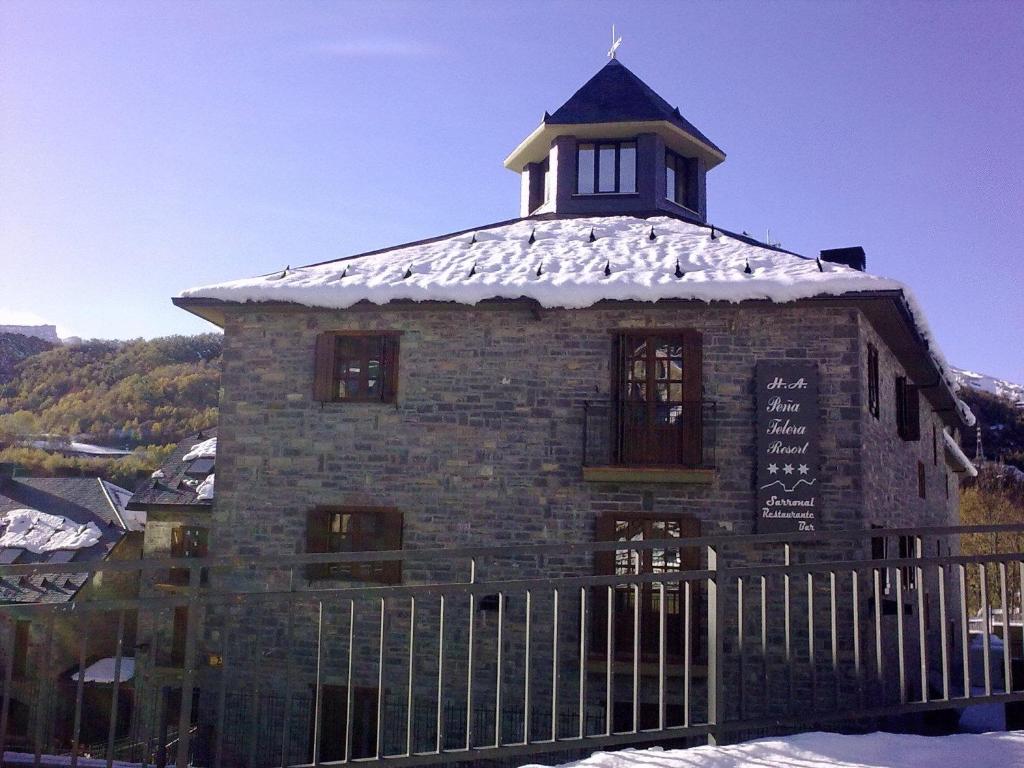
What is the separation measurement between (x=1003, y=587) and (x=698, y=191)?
1334 centimetres

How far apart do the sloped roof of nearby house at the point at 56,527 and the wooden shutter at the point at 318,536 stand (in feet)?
37.5

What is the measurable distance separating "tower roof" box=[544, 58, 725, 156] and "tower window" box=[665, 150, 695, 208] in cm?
58

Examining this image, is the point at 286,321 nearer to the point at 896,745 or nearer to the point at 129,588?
the point at 896,745

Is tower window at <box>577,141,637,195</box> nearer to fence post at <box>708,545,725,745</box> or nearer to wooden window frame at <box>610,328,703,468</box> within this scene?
wooden window frame at <box>610,328,703,468</box>

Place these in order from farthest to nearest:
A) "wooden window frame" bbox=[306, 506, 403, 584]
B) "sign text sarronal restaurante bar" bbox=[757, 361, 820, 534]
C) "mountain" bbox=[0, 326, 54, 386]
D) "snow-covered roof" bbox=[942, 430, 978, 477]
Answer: "mountain" bbox=[0, 326, 54, 386], "snow-covered roof" bbox=[942, 430, 978, 477], "wooden window frame" bbox=[306, 506, 403, 584], "sign text sarronal restaurante bar" bbox=[757, 361, 820, 534]

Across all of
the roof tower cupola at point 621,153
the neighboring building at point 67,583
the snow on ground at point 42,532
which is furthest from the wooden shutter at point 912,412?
the snow on ground at point 42,532

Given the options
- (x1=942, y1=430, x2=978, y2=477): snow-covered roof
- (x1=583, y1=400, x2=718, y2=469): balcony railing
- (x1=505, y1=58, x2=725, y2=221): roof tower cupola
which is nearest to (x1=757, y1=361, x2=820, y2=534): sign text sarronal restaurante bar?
(x1=583, y1=400, x2=718, y2=469): balcony railing

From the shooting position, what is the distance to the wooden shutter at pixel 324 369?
12.5 metres

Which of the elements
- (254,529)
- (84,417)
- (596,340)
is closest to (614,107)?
(596,340)

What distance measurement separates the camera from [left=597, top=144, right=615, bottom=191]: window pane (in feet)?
54.5

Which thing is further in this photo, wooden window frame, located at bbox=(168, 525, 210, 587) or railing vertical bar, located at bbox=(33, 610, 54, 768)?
wooden window frame, located at bbox=(168, 525, 210, 587)

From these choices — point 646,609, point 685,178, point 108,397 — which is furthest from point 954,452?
point 108,397

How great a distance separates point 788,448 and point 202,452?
1397cm

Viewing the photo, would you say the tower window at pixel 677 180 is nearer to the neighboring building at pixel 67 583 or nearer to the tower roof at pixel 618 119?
the tower roof at pixel 618 119
